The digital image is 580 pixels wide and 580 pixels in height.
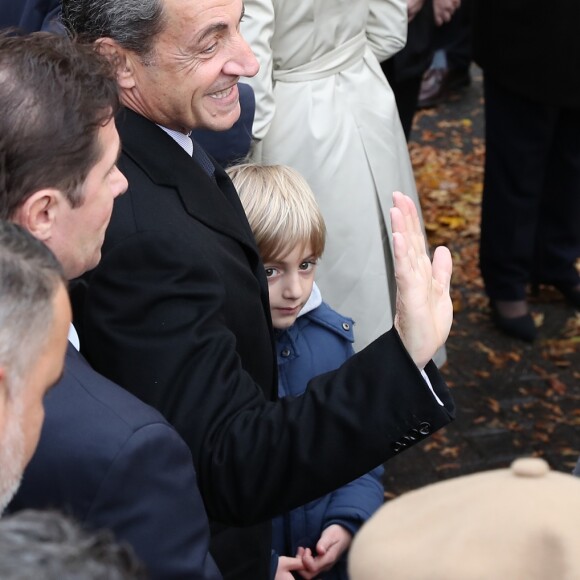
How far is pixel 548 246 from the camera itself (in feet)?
17.2

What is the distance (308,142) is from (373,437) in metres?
1.83

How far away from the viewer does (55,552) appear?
1.07 metres

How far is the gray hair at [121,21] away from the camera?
2252 mm

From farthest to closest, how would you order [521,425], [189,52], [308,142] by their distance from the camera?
[521,425]
[308,142]
[189,52]

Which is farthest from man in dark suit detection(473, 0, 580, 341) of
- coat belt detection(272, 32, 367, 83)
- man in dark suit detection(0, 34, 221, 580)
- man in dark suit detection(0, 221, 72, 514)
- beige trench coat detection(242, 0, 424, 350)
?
man in dark suit detection(0, 221, 72, 514)

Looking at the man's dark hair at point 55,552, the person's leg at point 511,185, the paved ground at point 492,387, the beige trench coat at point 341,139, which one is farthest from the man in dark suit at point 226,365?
the person's leg at point 511,185

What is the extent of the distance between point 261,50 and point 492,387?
203 centimetres

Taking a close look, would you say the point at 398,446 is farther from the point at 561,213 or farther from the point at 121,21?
the point at 561,213

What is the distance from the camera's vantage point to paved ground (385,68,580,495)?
443cm

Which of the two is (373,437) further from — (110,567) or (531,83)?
(531,83)

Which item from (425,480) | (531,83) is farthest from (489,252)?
(425,480)

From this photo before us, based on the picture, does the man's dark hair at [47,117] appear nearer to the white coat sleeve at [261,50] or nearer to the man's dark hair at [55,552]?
the man's dark hair at [55,552]

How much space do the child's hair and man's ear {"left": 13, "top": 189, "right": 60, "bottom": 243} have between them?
1069 mm

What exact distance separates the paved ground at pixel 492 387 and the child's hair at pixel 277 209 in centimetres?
163
